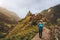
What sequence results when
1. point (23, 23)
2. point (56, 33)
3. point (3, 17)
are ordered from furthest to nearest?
1. point (3, 17)
2. point (23, 23)
3. point (56, 33)

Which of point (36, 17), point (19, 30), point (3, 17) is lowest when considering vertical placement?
point (19, 30)

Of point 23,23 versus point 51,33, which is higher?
point 23,23

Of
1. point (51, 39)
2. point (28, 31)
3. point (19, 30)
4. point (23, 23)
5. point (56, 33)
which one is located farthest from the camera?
point (23, 23)

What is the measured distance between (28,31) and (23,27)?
21.7 ft

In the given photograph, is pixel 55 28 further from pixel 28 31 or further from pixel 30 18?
pixel 30 18

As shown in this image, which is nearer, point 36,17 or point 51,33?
point 51,33

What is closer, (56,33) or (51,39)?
(51,39)

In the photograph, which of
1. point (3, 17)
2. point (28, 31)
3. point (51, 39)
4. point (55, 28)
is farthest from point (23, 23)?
point (3, 17)

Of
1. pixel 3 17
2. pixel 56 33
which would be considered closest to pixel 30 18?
pixel 56 33

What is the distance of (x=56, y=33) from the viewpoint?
6544 cm

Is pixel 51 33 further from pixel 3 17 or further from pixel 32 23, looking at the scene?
pixel 3 17

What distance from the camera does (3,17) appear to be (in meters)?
151

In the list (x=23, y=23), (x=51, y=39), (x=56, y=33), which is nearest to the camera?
(x=51, y=39)

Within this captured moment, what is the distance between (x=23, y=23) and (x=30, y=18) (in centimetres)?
324
